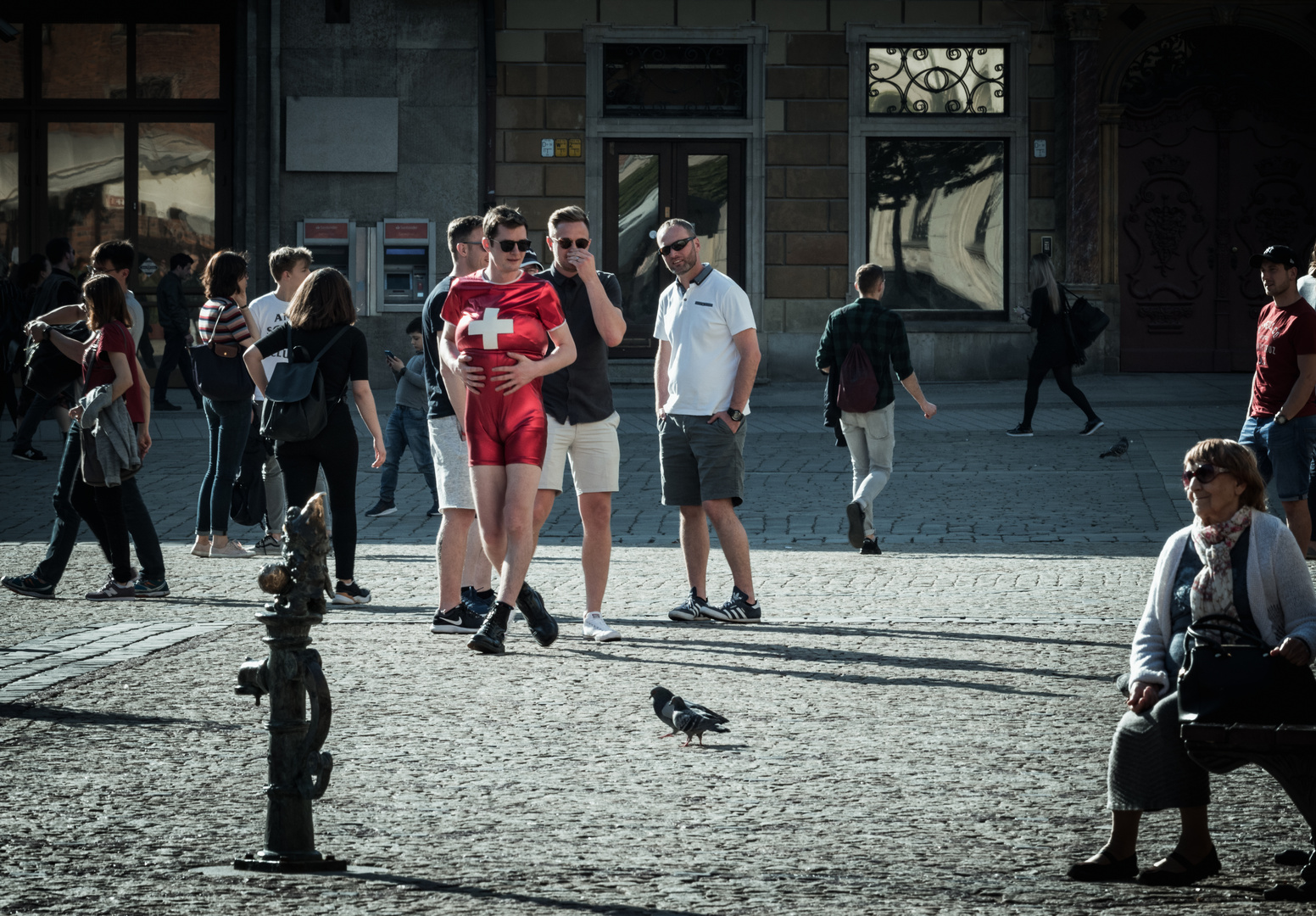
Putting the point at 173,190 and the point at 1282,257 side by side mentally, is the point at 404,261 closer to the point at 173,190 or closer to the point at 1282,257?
the point at 173,190

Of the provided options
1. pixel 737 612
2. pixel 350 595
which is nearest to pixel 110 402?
pixel 350 595

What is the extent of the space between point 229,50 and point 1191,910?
19.7 meters

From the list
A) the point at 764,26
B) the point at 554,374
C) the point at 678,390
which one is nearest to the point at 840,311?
the point at 678,390

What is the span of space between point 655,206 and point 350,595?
13999 millimetres

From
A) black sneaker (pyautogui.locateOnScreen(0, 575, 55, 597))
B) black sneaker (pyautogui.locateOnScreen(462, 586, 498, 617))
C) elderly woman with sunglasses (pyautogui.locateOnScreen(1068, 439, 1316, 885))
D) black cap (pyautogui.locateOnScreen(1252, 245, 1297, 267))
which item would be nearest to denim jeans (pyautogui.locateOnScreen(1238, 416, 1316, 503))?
black cap (pyautogui.locateOnScreen(1252, 245, 1297, 267))

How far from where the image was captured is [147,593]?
8.55m

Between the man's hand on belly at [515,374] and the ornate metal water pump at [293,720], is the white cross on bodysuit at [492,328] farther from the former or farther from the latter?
the ornate metal water pump at [293,720]

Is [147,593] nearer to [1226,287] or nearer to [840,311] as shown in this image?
[840,311]

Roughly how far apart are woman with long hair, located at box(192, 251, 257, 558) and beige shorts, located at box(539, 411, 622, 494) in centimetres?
310

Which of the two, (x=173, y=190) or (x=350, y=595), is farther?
(x=173, y=190)

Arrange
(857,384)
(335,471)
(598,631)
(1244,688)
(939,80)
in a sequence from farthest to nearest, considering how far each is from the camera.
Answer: (939,80), (857,384), (335,471), (598,631), (1244,688)

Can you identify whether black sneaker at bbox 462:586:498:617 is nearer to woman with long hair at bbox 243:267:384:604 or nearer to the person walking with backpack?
woman with long hair at bbox 243:267:384:604

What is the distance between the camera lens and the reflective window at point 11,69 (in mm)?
21453

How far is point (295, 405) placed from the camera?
26.9 feet
